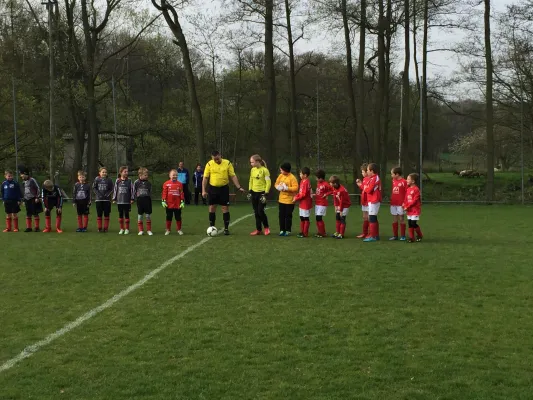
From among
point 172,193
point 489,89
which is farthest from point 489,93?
point 172,193

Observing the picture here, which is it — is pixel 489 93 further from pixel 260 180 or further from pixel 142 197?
pixel 142 197

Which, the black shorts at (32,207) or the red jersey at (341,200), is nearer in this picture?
the red jersey at (341,200)

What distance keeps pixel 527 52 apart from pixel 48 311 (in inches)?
1117

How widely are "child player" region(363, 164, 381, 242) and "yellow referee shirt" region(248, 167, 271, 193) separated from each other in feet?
7.52

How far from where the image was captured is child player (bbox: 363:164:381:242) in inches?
514

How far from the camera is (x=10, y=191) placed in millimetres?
15789

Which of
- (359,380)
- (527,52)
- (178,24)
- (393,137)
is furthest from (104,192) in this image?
(393,137)

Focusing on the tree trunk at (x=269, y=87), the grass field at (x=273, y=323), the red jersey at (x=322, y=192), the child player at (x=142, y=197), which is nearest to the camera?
the grass field at (x=273, y=323)

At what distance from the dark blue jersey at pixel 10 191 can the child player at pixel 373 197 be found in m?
8.88

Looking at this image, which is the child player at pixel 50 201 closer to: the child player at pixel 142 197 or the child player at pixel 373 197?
the child player at pixel 142 197

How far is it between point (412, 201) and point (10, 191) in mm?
10002

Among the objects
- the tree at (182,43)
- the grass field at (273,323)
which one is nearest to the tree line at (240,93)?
the tree at (182,43)

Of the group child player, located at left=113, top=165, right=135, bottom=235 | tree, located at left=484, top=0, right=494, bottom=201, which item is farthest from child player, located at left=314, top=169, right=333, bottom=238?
tree, located at left=484, top=0, right=494, bottom=201

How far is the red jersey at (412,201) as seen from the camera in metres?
12.7
